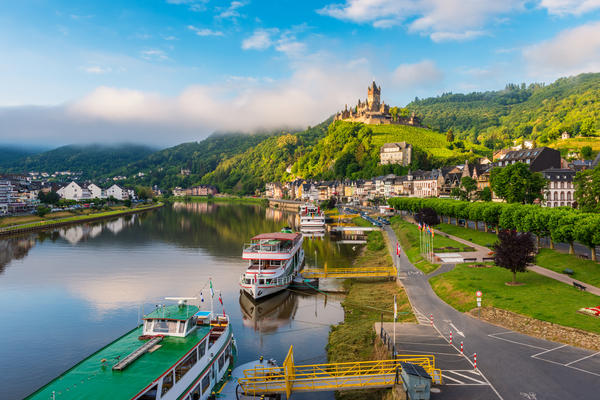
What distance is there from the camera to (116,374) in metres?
19.0

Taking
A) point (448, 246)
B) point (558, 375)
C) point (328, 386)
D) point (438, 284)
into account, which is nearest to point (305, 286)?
point (438, 284)

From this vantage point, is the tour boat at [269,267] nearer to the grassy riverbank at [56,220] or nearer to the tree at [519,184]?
the tree at [519,184]

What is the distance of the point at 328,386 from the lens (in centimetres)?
2228

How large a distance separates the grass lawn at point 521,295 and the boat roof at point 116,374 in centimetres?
→ 2374

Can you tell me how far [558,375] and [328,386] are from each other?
12330mm

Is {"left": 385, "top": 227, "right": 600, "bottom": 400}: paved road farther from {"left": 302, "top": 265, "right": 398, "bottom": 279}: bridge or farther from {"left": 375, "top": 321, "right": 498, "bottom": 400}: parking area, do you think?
{"left": 302, "top": 265, "right": 398, "bottom": 279}: bridge

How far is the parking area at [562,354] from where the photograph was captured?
73.3 feet

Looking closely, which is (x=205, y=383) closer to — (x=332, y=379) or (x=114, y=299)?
(x=332, y=379)

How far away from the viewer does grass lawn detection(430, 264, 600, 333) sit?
2891cm

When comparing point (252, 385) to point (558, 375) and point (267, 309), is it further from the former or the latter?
point (267, 309)

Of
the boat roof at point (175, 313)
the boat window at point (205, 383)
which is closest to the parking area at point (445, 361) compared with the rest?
the boat window at point (205, 383)

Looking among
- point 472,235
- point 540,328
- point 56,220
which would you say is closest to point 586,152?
point 472,235

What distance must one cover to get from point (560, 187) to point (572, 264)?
174 ft

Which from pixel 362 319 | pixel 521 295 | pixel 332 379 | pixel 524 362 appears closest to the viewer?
pixel 332 379
